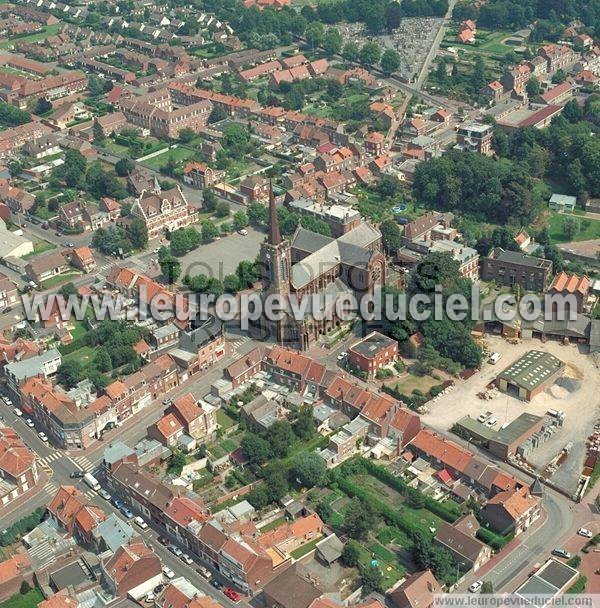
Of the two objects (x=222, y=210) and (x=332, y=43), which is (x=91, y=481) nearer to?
(x=222, y=210)

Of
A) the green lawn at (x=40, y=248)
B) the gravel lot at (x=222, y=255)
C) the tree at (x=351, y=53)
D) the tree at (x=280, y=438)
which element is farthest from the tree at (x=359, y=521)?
the tree at (x=351, y=53)

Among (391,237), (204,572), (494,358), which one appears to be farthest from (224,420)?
(391,237)

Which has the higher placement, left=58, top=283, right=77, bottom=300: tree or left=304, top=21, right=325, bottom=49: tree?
left=304, top=21, right=325, bottom=49: tree

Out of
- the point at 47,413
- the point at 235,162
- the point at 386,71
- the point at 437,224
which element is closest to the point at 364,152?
the point at 235,162

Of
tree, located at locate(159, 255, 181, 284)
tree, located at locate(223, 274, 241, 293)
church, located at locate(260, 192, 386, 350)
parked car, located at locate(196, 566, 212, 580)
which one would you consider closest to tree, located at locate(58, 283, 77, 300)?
tree, located at locate(159, 255, 181, 284)

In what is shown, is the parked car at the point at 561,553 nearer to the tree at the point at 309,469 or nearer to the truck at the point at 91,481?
the tree at the point at 309,469

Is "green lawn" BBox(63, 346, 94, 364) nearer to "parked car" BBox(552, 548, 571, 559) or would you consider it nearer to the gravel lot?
the gravel lot

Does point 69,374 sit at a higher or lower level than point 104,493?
higher

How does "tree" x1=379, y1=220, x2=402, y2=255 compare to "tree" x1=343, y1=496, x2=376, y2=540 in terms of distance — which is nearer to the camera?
"tree" x1=343, y1=496, x2=376, y2=540
